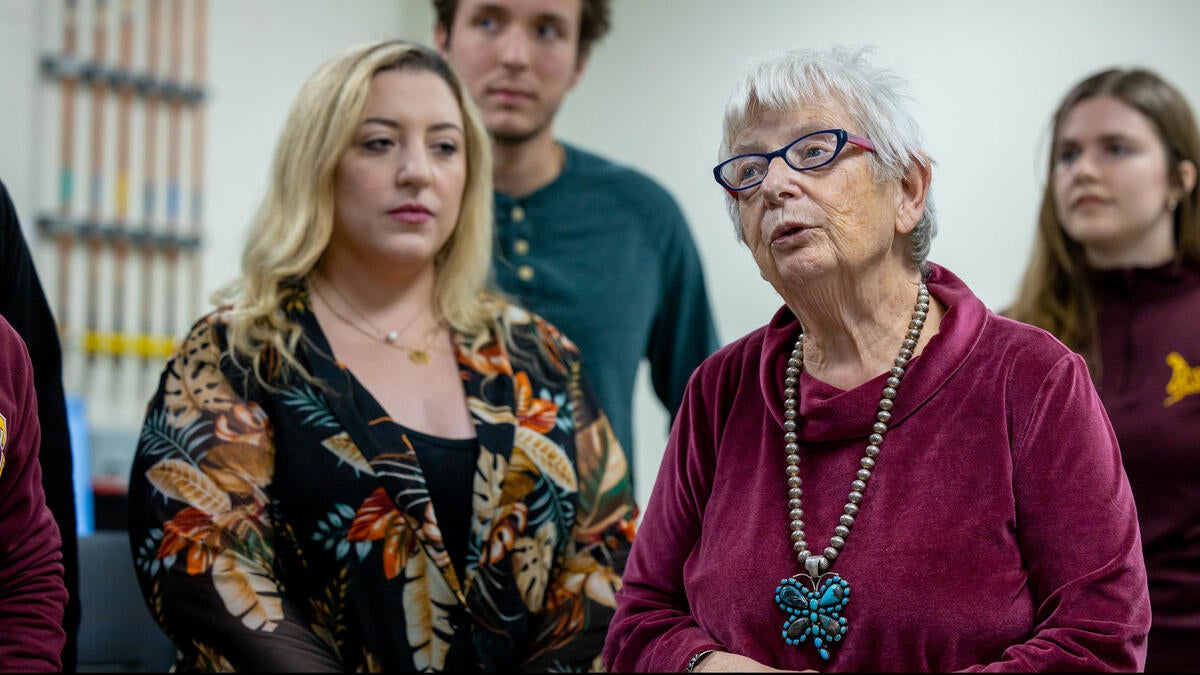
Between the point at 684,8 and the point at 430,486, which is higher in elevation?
the point at 684,8

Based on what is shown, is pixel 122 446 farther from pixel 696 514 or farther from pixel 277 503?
pixel 696 514

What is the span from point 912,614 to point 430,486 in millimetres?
896

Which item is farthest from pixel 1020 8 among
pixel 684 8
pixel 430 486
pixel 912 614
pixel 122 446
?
pixel 122 446

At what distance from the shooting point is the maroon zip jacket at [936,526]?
1.12 m

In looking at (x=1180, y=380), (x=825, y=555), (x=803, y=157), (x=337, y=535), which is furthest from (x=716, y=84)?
(x=825, y=555)

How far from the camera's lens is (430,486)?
1.86 metres

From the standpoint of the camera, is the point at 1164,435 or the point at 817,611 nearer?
the point at 817,611

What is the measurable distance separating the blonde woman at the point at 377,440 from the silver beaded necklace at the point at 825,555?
28.1 inches

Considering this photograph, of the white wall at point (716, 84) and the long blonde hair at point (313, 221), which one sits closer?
the long blonde hair at point (313, 221)

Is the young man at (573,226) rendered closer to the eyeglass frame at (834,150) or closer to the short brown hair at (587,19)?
the short brown hair at (587,19)

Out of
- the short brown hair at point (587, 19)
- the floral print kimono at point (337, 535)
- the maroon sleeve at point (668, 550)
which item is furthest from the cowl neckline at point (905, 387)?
the short brown hair at point (587, 19)

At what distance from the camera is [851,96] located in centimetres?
125

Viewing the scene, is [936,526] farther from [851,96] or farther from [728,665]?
[851,96]

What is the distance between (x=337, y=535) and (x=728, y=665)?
0.78m
